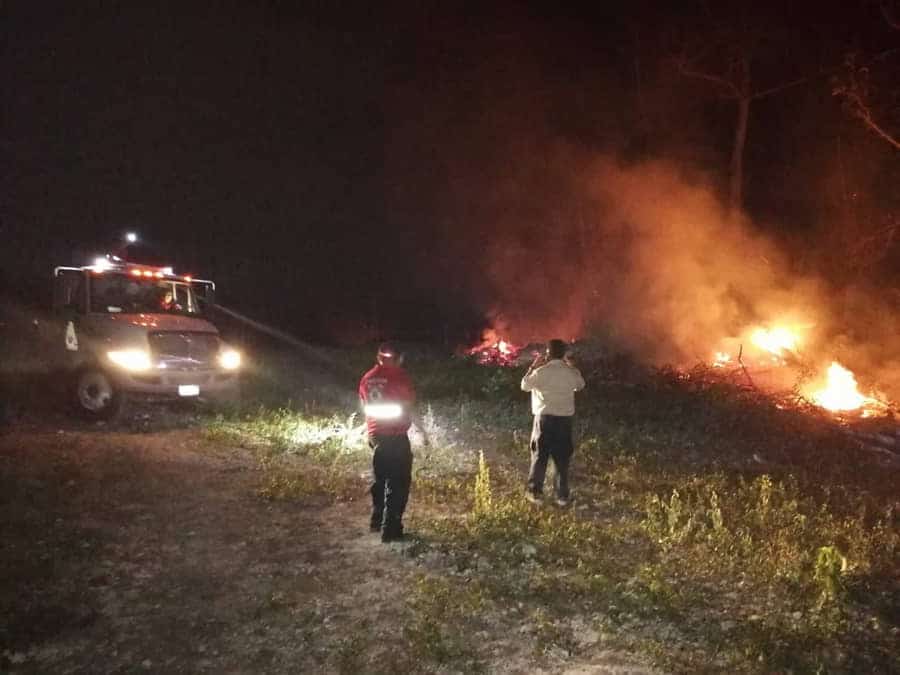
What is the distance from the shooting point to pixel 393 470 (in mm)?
6188

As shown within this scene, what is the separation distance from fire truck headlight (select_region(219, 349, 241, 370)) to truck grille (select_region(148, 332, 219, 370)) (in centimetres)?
13

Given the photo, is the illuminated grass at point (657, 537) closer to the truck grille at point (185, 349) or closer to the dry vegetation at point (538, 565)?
the dry vegetation at point (538, 565)

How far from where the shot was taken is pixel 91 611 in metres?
4.87

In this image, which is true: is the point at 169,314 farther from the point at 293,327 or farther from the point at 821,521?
the point at 293,327

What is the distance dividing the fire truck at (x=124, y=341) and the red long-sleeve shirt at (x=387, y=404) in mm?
6112

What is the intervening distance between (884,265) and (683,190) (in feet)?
18.1

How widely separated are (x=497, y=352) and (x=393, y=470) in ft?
53.3

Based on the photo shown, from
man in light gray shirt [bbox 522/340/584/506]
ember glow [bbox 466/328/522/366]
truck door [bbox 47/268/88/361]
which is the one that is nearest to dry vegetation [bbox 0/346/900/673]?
man in light gray shirt [bbox 522/340/584/506]

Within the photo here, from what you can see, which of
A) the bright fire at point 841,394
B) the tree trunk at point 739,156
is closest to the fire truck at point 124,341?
the bright fire at point 841,394

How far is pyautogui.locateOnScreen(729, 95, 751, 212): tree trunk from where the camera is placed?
770 inches

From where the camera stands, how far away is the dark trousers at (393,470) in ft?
20.2

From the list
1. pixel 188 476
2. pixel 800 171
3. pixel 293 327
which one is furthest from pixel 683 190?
pixel 293 327

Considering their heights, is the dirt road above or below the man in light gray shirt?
below

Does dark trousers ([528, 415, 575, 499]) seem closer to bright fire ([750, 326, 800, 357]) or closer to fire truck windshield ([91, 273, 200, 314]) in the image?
Result: fire truck windshield ([91, 273, 200, 314])
